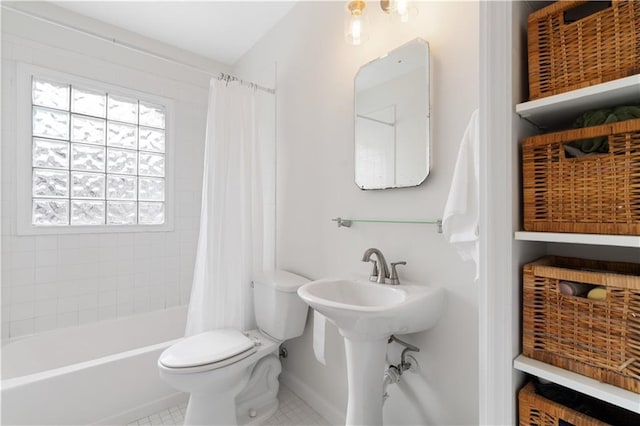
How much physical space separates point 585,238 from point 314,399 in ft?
5.53

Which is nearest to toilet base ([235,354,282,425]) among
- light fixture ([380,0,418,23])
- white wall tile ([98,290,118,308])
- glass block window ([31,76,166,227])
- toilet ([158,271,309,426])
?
toilet ([158,271,309,426])

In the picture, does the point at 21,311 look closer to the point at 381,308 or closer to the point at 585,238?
the point at 381,308

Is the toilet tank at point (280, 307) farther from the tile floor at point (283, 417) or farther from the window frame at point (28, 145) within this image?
the window frame at point (28, 145)

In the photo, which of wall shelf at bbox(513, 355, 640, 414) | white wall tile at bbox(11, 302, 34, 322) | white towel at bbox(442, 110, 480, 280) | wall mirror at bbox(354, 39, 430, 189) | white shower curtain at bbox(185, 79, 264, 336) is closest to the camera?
wall shelf at bbox(513, 355, 640, 414)

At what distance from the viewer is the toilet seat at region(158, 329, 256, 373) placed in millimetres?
1401

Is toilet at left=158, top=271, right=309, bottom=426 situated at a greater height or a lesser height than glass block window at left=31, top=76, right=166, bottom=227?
lesser

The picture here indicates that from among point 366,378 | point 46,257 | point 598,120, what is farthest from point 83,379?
point 598,120

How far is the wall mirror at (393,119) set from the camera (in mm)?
1284

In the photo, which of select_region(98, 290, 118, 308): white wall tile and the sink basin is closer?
the sink basin

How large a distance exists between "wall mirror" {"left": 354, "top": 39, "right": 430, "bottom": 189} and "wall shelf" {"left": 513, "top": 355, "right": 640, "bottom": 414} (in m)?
0.75

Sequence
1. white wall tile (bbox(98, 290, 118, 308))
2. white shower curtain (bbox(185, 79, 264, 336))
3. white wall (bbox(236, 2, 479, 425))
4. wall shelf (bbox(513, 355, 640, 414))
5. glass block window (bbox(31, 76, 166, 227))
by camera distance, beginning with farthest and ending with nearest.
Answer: white wall tile (bbox(98, 290, 118, 308))
glass block window (bbox(31, 76, 166, 227))
white shower curtain (bbox(185, 79, 264, 336))
white wall (bbox(236, 2, 479, 425))
wall shelf (bbox(513, 355, 640, 414))

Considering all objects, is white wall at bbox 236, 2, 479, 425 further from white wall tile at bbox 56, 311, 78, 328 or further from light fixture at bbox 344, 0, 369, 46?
white wall tile at bbox 56, 311, 78, 328

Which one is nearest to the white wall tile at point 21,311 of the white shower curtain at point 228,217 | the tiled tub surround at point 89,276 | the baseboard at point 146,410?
the tiled tub surround at point 89,276

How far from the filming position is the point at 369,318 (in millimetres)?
1026
